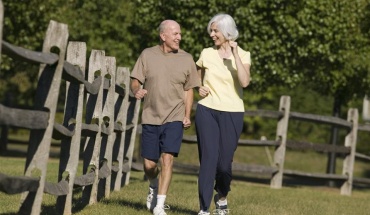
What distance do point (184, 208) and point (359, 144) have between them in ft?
108

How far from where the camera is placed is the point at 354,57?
25.2 m

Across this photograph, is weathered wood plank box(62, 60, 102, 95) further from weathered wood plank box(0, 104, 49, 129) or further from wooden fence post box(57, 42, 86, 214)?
weathered wood plank box(0, 104, 49, 129)

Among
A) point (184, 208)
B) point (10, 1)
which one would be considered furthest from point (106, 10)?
point (184, 208)

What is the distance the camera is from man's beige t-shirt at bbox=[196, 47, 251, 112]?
10516 millimetres

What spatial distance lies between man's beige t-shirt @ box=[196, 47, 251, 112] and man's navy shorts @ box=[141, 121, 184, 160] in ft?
1.34

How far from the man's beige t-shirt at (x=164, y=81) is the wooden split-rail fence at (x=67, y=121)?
1.70 feet

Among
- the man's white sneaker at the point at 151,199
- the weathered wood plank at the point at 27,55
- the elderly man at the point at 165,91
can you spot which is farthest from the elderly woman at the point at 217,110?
the weathered wood plank at the point at 27,55

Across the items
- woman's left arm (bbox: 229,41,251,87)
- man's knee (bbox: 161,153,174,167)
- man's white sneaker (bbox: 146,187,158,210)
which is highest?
woman's left arm (bbox: 229,41,251,87)

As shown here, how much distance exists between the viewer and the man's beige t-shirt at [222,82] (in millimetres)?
10516

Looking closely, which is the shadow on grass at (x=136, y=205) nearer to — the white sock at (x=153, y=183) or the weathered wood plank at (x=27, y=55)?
the white sock at (x=153, y=183)

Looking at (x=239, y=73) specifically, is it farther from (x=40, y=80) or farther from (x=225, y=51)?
(x=40, y=80)

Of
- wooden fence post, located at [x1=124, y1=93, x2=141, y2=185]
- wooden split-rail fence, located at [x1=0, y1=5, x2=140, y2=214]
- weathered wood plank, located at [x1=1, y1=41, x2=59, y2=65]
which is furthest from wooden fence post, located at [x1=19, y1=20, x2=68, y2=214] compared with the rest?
wooden fence post, located at [x1=124, y1=93, x2=141, y2=185]

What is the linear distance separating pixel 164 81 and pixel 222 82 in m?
0.58

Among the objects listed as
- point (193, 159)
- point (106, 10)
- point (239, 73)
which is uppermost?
point (106, 10)
